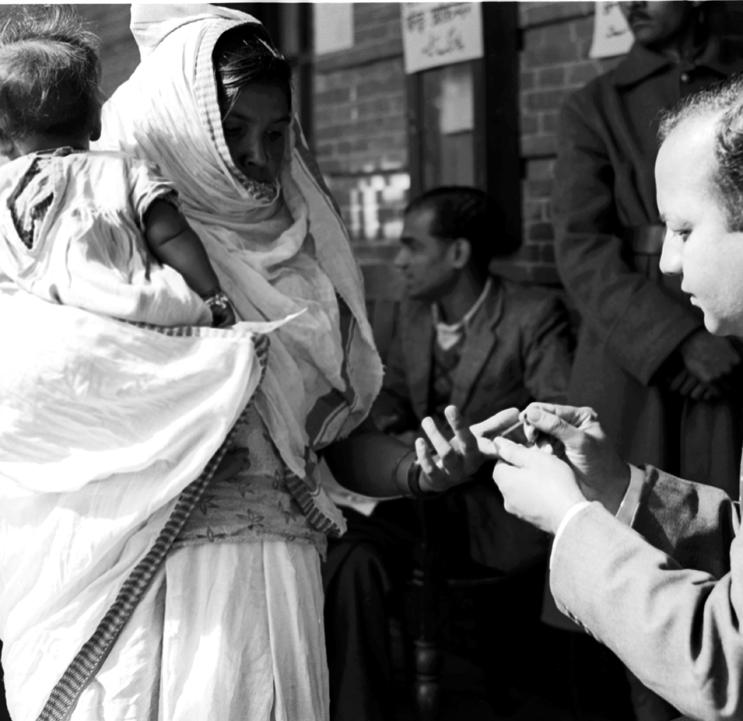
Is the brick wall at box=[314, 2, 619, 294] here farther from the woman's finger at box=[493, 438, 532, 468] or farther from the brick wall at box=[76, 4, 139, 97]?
the woman's finger at box=[493, 438, 532, 468]

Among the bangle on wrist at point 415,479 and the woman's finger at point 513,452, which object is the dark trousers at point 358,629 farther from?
the woman's finger at point 513,452

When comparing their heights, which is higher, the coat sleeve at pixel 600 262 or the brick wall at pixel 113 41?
the brick wall at pixel 113 41

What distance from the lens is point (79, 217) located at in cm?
160

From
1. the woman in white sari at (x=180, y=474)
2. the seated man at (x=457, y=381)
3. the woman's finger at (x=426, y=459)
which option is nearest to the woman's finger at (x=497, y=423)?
the woman's finger at (x=426, y=459)

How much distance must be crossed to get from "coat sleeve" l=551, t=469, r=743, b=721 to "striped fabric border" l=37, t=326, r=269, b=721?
54cm

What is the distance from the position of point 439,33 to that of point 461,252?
3.95ft

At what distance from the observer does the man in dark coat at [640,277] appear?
2895 mm

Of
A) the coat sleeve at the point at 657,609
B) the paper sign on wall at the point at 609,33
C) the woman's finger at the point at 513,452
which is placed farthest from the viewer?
the paper sign on wall at the point at 609,33

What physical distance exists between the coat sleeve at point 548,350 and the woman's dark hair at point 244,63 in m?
1.81

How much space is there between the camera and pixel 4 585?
1653 millimetres

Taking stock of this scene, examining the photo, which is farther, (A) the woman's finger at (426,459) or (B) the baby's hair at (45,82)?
(A) the woman's finger at (426,459)

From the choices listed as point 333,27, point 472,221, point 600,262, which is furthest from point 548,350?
Answer: point 333,27

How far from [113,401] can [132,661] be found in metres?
0.38

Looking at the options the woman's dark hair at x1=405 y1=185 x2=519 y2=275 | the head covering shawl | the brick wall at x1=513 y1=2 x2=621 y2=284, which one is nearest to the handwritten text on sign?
the brick wall at x1=513 y1=2 x2=621 y2=284
